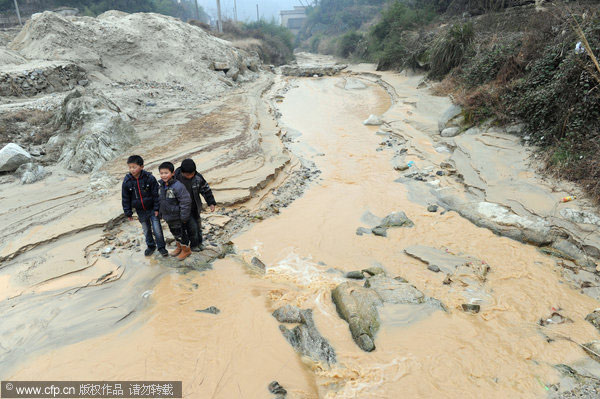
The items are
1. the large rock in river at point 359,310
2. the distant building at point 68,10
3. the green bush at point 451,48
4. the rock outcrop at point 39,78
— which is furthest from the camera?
the distant building at point 68,10

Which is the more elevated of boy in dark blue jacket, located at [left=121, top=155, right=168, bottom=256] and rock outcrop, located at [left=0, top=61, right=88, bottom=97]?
rock outcrop, located at [left=0, top=61, right=88, bottom=97]

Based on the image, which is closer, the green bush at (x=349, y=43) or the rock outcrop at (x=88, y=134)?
the rock outcrop at (x=88, y=134)

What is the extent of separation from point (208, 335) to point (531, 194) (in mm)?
5729

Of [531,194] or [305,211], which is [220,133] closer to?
[305,211]

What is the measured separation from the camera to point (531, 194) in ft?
18.8

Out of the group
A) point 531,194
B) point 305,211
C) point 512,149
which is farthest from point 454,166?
point 305,211

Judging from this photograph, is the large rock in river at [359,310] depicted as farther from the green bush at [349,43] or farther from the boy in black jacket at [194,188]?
the green bush at [349,43]

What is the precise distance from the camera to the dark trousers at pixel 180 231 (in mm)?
3922

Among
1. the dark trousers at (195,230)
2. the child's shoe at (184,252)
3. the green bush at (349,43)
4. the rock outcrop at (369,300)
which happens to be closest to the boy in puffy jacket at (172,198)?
the dark trousers at (195,230)

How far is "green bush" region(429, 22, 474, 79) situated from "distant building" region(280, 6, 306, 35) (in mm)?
70510

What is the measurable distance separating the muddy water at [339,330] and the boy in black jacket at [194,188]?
1.89 ft

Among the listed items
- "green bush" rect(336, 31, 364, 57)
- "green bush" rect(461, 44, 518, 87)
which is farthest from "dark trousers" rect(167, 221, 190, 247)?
"green bush" rect(336, 31, 364, 57)

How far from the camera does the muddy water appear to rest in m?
2.76

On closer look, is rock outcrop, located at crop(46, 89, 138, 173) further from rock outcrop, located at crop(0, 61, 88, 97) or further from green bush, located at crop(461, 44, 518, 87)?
green bush, located at crop(461, 44, 518, 87)
